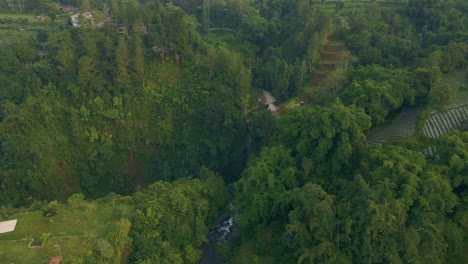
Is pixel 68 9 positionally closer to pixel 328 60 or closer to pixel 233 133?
pixel 233 133

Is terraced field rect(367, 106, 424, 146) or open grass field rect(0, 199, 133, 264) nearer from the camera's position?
open grass field rect(0, 199, 133, 264)

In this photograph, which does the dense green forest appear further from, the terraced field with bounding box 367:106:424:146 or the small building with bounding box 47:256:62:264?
the terraced field with bounding box 367:106:424:146

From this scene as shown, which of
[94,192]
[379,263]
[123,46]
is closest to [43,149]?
[94,192]

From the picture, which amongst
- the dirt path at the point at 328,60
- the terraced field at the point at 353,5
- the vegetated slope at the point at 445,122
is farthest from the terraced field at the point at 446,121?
the terraced field at the point at 353,5

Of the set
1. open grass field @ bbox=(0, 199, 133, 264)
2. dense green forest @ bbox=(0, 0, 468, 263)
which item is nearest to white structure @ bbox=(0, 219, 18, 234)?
open grass field @ bbox=(0, 199, 133, 264)

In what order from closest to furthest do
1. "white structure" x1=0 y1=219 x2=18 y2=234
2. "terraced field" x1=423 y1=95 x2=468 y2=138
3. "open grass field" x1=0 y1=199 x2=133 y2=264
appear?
1. "open grass field" x1=0 y1=199 x2=133 y2=264
2. "white structure" x1=0 y1=219 x2=18 y2=234
3. "terraced field" x1=423 y1=95 x2=468 y2=138
